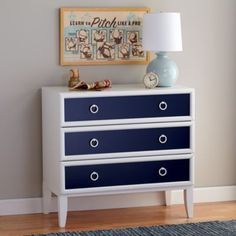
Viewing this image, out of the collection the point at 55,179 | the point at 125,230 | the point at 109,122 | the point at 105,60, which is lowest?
the point at 125,230

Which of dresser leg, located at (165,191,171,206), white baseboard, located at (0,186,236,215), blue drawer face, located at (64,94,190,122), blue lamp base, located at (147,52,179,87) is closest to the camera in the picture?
blue drawer face, located at (64,94,190,122)

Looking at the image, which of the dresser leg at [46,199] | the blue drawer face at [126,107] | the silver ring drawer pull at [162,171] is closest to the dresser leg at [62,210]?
the dresser leg at [46,199]

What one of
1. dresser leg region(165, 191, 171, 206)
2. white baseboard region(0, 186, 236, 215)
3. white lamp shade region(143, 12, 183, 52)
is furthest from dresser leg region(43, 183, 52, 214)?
white lamp shade region(143, 12, 183, 52)

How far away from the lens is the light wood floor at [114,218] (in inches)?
175

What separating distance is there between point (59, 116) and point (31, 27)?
2.13 feet

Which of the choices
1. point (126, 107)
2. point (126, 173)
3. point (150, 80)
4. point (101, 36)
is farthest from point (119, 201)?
point (101, 36)

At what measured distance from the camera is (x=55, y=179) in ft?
14.6

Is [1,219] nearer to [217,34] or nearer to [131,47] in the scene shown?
[131,47]

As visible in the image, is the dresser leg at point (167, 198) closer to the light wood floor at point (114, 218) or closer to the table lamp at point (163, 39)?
the light wood floor at point (114, 218)

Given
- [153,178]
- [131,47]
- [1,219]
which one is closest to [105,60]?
[131,47]

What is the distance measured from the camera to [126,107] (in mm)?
4430

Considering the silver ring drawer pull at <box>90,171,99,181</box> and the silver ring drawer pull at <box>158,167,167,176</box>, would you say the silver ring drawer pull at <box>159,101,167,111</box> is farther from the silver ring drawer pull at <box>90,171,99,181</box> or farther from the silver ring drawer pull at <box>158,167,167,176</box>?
the silver ring drawer pull at <box>90,171,99,181</box>

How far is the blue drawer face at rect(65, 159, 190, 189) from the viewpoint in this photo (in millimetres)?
4406

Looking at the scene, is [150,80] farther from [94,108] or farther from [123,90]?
[94,108]
